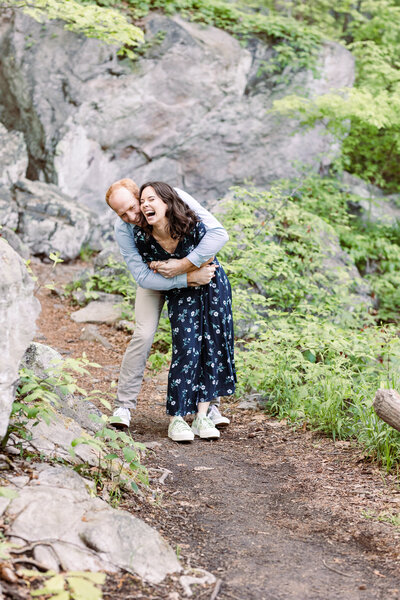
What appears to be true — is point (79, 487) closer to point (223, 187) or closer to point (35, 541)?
point (35, 541)

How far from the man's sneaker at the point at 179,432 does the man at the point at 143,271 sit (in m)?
0.31

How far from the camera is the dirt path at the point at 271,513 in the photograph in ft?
7.58

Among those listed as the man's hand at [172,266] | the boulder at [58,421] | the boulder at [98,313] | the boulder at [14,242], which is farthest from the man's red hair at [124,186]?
the boulder at [14,242]

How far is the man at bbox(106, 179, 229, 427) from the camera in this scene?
12.1ft

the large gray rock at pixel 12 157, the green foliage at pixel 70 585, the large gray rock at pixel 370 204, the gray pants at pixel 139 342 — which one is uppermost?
the green foliage at pixel 70 585

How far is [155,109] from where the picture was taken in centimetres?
1120

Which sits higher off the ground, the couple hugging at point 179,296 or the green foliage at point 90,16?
the green foliage at point 90,16

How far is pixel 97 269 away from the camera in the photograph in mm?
8523

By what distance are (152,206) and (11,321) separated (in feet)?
4.90

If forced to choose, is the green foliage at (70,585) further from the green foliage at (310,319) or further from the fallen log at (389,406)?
the green foliage at (310,319)

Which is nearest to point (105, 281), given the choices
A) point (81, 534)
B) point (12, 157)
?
point (12, 157)

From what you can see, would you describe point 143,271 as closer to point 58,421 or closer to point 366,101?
point 58,421

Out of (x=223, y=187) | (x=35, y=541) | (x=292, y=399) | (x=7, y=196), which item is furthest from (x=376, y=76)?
(x=35, y=541)

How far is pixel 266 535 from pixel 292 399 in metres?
2.09
